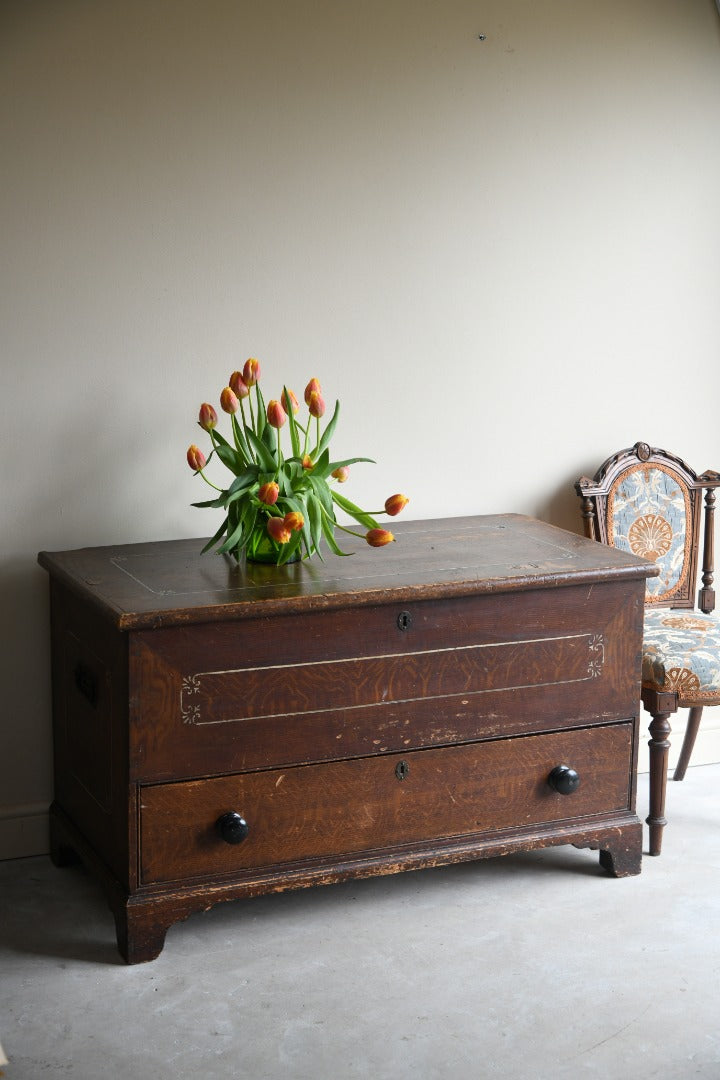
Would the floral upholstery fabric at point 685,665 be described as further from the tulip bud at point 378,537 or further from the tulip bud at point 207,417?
the tulip bud at point 207,417

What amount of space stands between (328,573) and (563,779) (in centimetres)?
69

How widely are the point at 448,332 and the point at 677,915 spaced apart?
148 centimetres

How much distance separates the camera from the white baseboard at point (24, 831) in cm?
300

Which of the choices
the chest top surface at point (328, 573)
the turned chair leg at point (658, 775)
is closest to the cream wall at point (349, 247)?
the chest top surface at point (328, 573)

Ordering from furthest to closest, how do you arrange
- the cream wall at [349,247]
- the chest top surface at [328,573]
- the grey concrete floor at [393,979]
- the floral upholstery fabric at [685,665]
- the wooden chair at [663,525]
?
1. the wooden chair at [663,525]
2. the floral upholstery fabric at [685,665]
3. the cream wall at [349,247]
4. the chest top surface at [328,573]
5. the grey concrete floor at [393,979]

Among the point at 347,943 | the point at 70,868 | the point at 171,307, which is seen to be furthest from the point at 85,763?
the point at 171,307

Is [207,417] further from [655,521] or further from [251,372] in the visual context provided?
[655,521]

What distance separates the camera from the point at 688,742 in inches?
136

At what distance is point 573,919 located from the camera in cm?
273

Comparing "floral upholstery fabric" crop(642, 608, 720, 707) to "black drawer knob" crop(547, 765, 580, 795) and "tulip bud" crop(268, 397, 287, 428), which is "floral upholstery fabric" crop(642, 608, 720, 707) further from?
"tulip bud" crop(268, 397, 287, 428)

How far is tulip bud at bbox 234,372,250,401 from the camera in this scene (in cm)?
278

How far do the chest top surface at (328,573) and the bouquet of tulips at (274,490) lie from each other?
60 mm

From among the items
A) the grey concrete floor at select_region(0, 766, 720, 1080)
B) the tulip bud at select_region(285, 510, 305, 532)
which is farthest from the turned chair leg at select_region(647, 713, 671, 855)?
the tulip bud at select_region(285, 510, 305, 532)

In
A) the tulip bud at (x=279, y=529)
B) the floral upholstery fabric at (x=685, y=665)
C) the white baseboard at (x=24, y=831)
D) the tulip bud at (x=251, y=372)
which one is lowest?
the white baseboard at (x=24, y=831)
